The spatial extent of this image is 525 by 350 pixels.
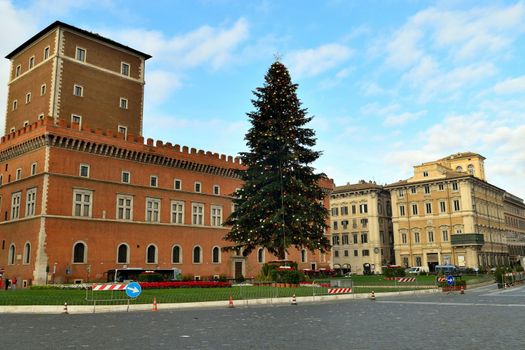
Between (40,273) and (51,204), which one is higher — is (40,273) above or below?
below

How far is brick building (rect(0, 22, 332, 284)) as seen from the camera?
133 feet

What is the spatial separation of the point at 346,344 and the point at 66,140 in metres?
36.4

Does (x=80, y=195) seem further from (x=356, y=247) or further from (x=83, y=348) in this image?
(x=356, y=247)

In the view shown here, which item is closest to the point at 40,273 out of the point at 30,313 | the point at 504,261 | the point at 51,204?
the point at 51,204

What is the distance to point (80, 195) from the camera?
139 ft

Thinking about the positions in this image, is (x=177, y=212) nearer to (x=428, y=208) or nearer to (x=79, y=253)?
(x=79, y=253)

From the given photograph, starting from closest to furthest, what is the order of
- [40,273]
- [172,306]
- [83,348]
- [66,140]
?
[83,348]
[172,306]
[40,273]
[66,140]

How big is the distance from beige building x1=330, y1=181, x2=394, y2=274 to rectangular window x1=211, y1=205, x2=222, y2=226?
32852 mm

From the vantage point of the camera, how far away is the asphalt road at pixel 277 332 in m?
10.5

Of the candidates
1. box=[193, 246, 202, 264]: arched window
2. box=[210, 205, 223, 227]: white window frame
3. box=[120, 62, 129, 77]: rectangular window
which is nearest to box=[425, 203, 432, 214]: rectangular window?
box=[210, 205, 223, 227]: white window frame

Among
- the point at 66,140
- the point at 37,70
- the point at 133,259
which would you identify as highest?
the point at 37,70

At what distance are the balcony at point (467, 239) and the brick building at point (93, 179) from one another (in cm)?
3236

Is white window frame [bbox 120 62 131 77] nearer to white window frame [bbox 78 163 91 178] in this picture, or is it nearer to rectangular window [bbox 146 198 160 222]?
white window frame [bbox 78 163 91 178]

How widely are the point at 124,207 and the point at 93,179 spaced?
13.4 ft
